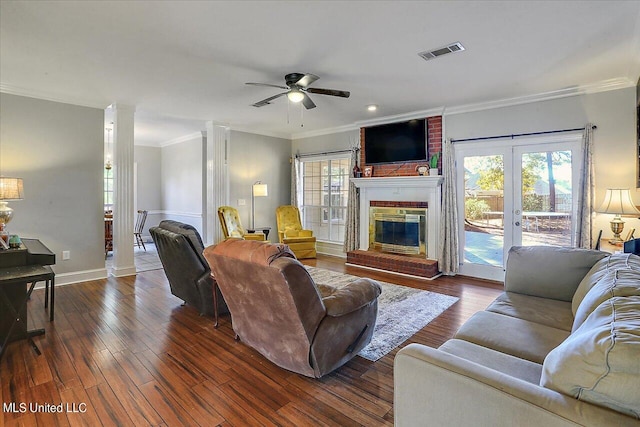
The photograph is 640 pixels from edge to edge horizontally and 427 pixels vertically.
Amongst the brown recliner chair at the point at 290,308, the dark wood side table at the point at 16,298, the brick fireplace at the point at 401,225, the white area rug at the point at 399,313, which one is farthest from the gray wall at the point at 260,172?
the brown recliner chair at the point at 290,308

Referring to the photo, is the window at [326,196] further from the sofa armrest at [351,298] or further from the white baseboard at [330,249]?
the sofa armrest at [351,298]

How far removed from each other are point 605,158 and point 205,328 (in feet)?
16.7

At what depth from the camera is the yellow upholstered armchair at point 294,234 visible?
21.5 feet

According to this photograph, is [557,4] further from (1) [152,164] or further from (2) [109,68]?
(1) [152,164]

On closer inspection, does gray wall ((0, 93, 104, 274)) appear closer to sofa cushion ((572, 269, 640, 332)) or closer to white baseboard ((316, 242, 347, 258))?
white baseboard ((316, 242, 347, 258))

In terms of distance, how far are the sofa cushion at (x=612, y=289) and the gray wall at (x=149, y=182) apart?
30.3ft

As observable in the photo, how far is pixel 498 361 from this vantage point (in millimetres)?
1626

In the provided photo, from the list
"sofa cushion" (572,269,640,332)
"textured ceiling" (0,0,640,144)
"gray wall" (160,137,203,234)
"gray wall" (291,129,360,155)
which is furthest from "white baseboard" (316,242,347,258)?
"sofa cushion" (572,269,640,332)

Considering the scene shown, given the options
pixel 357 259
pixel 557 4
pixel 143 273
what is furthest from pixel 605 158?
pixel 143 273

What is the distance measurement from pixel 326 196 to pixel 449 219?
9.26ft

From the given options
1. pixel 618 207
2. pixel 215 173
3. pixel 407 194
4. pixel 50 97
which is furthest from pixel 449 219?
pixel 50 97

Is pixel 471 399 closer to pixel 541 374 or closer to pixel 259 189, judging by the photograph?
pixel 541 374

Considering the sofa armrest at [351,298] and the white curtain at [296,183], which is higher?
the white curtain at [296,183]

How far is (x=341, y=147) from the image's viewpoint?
678 centimetres
